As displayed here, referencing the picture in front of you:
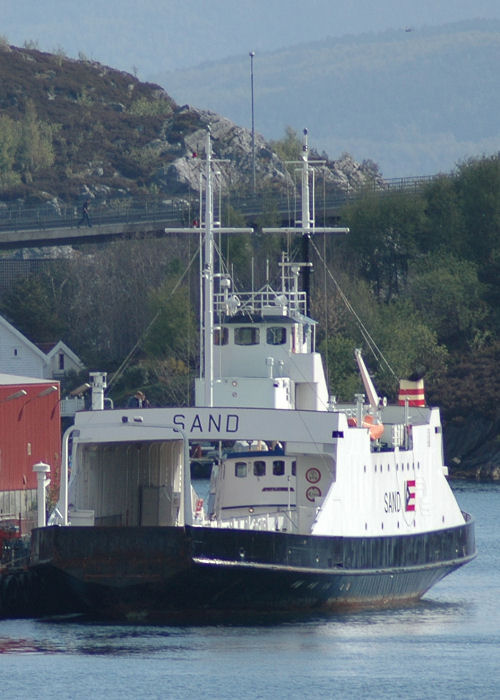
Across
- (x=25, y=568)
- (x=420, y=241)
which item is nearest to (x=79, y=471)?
(x=25, y=568)

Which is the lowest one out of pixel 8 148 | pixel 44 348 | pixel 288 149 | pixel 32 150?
pixel 44 348

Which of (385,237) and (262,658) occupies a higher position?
(385,237)

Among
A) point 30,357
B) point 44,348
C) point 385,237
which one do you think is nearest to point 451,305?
point 385,237

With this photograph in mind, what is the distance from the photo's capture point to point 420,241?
93.9 meters

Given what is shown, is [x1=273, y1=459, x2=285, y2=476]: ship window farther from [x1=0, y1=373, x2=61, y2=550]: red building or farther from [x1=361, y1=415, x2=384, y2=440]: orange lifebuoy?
[x1=0, y1=373, x2=61, y2=550]: red building

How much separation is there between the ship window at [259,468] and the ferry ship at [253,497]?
3.0 inches

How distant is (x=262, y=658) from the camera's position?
31.5 metres

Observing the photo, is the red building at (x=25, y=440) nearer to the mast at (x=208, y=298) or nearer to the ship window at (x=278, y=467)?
the mast at (x=208, y=298)

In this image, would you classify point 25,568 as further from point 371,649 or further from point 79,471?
point 371,649

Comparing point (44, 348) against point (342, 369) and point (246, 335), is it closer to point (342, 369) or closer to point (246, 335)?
point (342, 369)

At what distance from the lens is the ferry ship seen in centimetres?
3384

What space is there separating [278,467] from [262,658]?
6.56 m

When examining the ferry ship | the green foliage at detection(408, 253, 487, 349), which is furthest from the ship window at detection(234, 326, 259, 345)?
the green foliage at detection(408, 253, 487, 349)

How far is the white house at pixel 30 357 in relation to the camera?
93438mm
